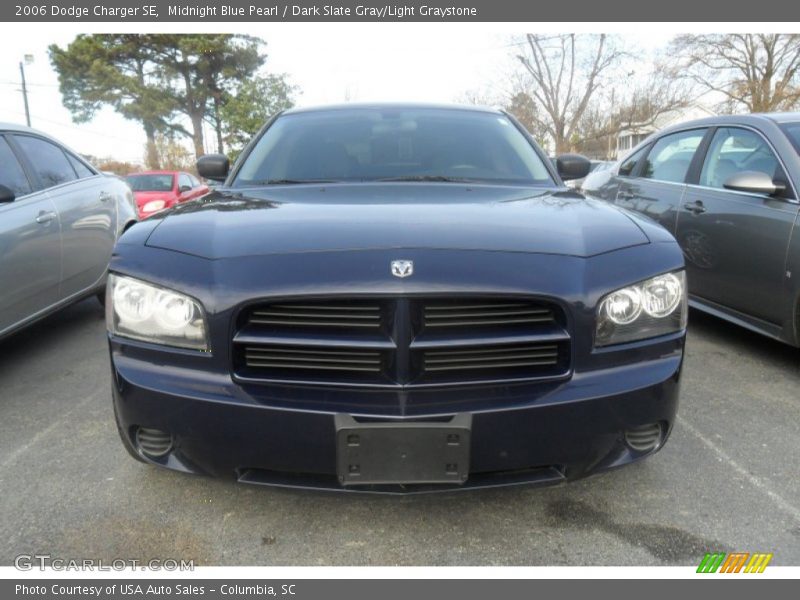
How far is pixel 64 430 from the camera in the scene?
112 inches

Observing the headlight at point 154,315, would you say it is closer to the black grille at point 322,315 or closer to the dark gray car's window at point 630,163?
the black grille at point 322,315

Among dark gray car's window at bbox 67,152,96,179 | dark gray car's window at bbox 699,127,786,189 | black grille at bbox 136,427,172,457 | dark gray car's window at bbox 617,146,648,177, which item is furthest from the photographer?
dark gray car's window at bbox 617,146,648,177

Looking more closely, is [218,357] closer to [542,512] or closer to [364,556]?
[364,556]

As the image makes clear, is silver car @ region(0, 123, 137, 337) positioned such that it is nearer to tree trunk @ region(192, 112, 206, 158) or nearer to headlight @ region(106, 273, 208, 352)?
headlight @ region(106, 273, 208, 352)

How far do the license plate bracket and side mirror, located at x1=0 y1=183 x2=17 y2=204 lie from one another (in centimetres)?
297

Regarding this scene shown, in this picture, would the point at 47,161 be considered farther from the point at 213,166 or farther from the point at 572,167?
the point at 572,167

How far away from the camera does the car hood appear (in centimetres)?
182

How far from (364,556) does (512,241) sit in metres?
1.13

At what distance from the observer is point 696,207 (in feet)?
13.7

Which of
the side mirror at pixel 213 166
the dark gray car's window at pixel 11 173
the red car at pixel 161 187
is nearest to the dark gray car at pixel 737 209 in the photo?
the side mirror at pixel 213 166

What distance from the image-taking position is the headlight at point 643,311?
70.9 inches

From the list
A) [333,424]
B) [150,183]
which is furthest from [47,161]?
[150,183]

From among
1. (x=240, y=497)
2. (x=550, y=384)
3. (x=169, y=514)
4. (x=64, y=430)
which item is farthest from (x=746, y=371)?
(x=64, y=430)

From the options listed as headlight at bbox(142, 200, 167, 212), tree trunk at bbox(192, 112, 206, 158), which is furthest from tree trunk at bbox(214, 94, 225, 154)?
headlight at bbox(142, 200, 167, 212)
